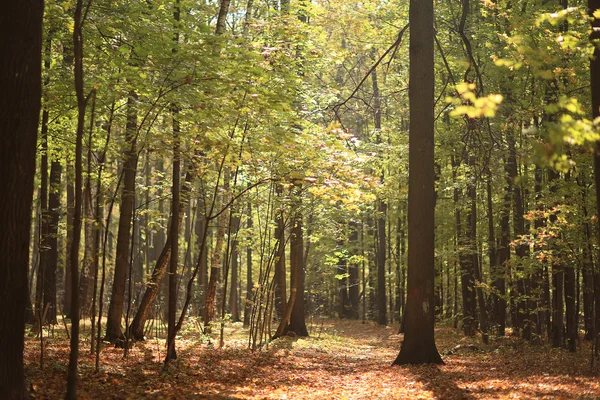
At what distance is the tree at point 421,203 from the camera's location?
10219 millimetres

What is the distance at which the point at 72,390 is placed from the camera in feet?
17.4

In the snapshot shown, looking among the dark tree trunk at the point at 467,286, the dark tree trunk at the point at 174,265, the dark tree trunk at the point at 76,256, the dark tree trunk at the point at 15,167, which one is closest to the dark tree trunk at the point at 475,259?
the dark tree trunk at the point at 467,286

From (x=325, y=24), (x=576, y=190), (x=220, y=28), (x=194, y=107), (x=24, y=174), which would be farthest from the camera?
(x=325, y=24)

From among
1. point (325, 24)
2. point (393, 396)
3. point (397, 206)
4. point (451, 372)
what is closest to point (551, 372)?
point (451, 372)

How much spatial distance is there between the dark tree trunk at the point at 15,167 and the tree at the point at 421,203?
7.02 meters

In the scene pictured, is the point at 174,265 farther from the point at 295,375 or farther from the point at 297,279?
the point at 297,279

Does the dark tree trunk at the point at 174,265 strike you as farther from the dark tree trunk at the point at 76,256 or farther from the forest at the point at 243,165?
the dark tree trunk at the point at 76,256

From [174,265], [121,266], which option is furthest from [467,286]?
[174,265]

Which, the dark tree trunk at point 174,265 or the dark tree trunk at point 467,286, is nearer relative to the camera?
the dark tree trunk at point 174,265

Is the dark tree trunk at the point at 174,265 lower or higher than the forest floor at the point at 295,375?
higher

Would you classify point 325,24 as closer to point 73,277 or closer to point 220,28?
point 220,28

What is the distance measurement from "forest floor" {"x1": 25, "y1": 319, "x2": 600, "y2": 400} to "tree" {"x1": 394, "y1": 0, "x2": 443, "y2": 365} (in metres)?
0.54

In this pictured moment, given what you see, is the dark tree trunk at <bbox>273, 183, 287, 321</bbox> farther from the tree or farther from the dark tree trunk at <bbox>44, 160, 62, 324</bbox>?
the dark tree trunk at <bbox>44, 160, 62, 324</bbox>

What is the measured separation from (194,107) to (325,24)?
38.7ft
